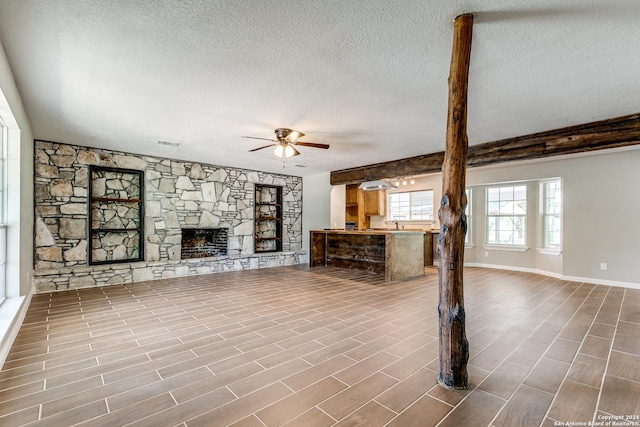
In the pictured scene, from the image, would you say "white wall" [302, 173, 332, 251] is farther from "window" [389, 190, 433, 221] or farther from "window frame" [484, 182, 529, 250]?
"window frame" [484, 182, 529, 250]

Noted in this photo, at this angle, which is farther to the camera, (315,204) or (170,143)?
(315,204)

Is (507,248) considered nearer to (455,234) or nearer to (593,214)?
(593,214)

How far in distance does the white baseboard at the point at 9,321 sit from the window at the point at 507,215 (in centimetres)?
873

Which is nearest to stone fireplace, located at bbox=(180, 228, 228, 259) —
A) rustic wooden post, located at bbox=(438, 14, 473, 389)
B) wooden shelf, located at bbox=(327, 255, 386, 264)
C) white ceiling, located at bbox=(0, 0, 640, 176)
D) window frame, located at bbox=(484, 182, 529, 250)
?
wooden shelf, located at bbox=(327, 255, 386, 264)

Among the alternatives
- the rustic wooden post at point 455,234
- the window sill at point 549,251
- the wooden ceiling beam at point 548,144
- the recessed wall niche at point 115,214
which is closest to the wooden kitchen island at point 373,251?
the wooden ceiling beam at point 548,144

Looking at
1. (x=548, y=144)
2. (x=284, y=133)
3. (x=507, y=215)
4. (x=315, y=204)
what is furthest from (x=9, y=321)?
(x=507, y=215)

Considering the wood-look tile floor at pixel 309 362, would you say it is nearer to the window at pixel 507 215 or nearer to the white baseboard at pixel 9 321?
the white baseboard at pixel 9 321

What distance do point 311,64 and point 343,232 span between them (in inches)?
183

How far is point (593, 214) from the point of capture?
5.74 meters

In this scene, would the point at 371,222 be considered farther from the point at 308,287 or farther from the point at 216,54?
the point at 216,54

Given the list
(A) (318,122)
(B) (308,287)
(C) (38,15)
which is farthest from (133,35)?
(B) (308,287)

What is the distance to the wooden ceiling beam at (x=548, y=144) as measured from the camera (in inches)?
149

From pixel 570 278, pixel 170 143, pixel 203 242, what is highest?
pixel 170 143

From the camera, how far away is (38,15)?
1922 mm
